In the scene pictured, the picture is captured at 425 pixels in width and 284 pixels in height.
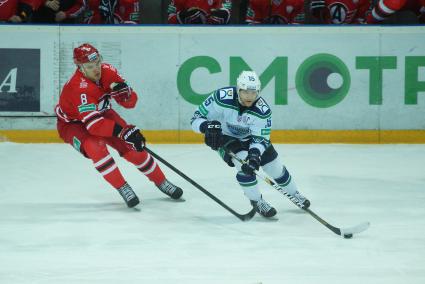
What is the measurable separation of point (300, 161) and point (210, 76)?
1.11 meters

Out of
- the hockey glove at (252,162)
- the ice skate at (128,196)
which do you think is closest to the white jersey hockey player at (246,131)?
the hockey glove at (252,162)

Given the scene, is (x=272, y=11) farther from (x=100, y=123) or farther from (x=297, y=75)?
(x=100, y=123)

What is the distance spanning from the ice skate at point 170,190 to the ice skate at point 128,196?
32 cm

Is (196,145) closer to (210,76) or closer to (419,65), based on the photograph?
(210,76)

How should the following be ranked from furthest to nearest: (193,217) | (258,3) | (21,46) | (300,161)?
(258,3)
(21,46)
(300,161)
(193,217)

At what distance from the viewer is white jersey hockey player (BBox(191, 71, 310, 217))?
204 inches

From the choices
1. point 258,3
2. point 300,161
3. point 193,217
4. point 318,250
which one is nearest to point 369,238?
point 318,250

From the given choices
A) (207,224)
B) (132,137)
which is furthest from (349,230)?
(132,137)

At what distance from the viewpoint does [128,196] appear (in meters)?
5.53

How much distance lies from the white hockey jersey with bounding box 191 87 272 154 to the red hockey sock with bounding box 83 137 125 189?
54cm

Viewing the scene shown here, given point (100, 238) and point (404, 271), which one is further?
point (100, 238)

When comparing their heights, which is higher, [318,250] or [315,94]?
[315,94]

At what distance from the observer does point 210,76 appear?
7.68 m

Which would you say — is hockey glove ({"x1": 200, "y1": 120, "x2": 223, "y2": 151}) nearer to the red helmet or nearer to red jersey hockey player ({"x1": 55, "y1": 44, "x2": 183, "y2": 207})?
→ red jersey hockey player ({"x1": 55, "y1": 44, "x2": 183, "y2": 207})
